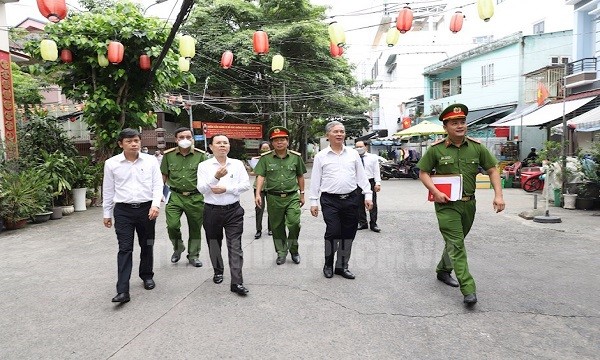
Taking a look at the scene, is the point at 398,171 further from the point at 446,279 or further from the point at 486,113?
the point at 446,279

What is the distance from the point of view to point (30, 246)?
7.07 m

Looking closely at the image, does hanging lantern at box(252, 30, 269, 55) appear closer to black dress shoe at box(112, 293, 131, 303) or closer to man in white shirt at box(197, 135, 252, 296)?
man in white shirt at box(197, 135, 252, 296)

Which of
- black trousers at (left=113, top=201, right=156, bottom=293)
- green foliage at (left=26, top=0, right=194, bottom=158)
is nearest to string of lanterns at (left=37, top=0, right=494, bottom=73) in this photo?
green foliage at (left=26, top=0, right=194, bottom=158)

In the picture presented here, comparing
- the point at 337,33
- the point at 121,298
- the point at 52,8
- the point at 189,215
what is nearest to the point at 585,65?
the point at 337,33

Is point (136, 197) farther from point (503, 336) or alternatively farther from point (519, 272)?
point (519, 272)

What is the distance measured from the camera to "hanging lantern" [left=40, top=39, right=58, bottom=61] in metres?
9.32

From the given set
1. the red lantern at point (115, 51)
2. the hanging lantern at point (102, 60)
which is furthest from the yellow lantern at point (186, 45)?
the hanging lantern at point (102, 60)

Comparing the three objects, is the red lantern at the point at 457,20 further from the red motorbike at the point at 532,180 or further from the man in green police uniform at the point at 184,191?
the man in green police uniform at the point at 184,191

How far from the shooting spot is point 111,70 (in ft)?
35.8

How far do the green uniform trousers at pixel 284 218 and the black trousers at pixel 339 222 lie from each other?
642 mm

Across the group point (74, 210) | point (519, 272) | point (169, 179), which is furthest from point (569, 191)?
point (74, 210)

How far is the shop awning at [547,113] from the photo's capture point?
1349 cm

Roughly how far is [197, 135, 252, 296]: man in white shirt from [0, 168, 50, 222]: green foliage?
19.4 ft

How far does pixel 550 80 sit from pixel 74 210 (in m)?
16.3
